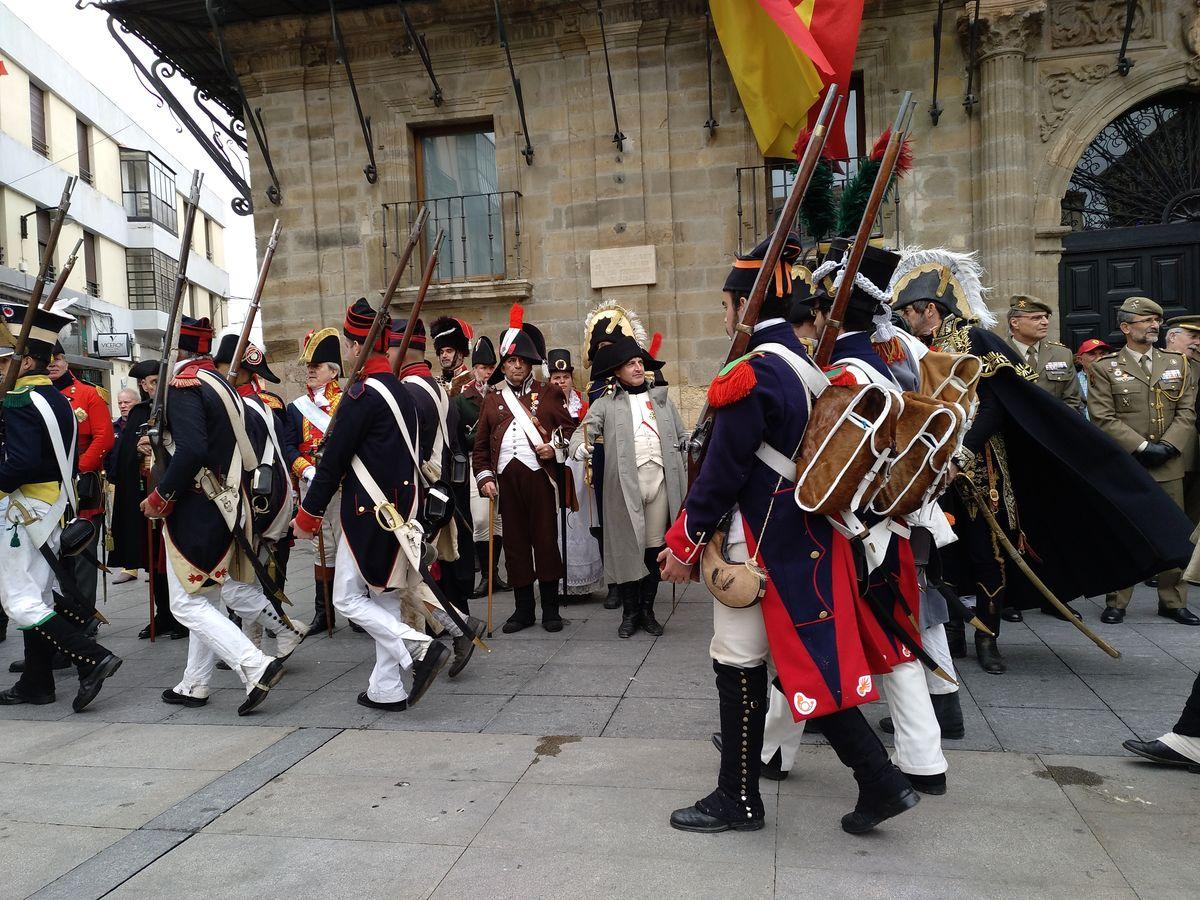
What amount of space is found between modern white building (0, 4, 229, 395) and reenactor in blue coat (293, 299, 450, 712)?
1684 cm

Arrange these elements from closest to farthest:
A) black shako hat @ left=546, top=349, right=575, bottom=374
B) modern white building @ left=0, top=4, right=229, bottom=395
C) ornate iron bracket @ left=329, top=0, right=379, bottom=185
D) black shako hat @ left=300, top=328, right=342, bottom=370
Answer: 1. black shako hat @ left=300, top=328, right=342, bottom=370
2. black shako hat @ left=546, top=349, right=575, bottom=374
3. ornate iron bracket @ left=329, top=0, right=379, bottom=185
4. modern white building @ left=0, top=4, right=229, bottom=395

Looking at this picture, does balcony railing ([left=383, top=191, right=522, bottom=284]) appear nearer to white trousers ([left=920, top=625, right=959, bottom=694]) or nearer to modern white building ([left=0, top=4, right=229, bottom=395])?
white trousers ([left=920, top=625, right=959, bottom=694])

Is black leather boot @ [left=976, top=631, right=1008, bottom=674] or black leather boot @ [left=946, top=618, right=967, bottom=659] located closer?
black leather boot @ [left=976, top=631, right=1008, bottom=674]

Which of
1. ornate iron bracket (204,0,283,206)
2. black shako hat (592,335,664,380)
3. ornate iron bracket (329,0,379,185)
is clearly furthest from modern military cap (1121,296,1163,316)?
ornate iron bracket (204,0,283,206)

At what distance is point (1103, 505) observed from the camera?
189 inches

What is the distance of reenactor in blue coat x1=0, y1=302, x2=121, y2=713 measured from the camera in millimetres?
5082

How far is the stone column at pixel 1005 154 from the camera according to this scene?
972 centimetres

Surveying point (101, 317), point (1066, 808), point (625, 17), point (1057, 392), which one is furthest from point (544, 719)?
point (101, 317)

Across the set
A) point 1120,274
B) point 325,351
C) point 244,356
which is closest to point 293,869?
point 244,356

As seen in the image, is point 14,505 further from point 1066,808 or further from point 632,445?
point 1066,808

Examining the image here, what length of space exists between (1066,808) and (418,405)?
3.86 meters

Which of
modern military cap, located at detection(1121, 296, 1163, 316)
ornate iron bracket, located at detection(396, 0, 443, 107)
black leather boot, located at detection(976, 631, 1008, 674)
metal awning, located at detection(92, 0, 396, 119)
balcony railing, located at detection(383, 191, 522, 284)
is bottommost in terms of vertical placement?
black leather boot, located at detection(976, 631, 1008, 674)

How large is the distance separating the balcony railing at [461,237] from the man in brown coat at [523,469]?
15.1 feet

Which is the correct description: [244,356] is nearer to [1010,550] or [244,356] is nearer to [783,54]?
[1010,550]
